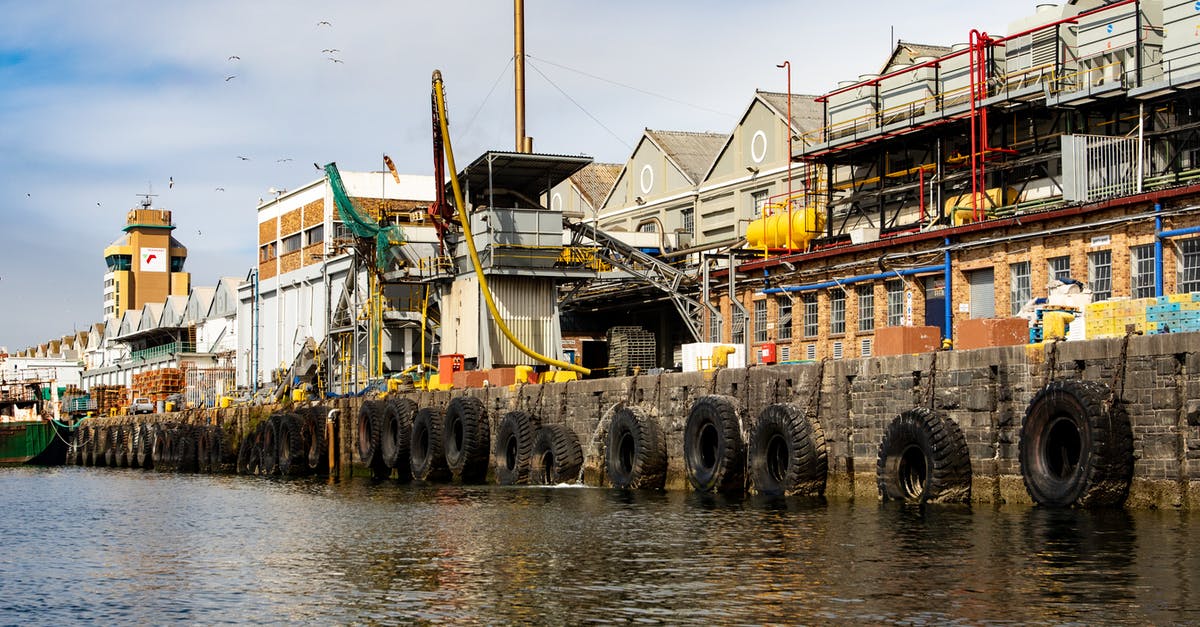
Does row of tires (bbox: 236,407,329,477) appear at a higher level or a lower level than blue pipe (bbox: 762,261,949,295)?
lower

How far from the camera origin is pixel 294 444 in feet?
175

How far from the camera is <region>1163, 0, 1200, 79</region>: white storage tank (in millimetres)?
38000

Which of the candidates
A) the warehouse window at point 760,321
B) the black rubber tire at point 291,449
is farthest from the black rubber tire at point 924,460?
the black rubber tire at point 291,449

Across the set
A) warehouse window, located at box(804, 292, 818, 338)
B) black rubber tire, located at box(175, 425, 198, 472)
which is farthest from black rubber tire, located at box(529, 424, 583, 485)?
black rubber tire, located at box(175, 425, 198, 472)

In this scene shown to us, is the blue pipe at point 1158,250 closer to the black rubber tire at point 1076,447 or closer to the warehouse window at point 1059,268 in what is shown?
the warehouse window at point 1059,268

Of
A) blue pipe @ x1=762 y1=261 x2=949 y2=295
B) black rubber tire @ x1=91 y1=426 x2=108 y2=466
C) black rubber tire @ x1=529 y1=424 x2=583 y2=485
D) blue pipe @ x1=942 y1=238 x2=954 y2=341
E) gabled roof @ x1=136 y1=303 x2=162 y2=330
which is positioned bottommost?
black rubber tire @ x1=91 y1=426 x2=108 y2=466

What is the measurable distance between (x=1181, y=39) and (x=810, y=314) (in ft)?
46.0

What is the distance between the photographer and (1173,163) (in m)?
39.1

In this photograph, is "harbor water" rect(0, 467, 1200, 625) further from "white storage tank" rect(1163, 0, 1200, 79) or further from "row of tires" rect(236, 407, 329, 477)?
"row of tires" rect(236, 407, 329, 477)

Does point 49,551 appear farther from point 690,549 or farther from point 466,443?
point 466,443

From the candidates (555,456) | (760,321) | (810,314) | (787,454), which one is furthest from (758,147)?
(787,454)

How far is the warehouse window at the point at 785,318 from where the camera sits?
47656 mm

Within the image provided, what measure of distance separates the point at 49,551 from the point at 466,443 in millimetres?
16854

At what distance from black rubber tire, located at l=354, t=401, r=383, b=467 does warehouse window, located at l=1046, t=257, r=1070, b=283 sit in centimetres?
2218
